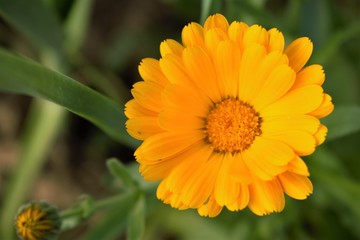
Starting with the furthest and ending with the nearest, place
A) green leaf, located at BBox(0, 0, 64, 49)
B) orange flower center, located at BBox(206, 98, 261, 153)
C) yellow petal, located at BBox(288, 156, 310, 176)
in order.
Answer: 1. green leaf, located at BBox(0, 0, 64, 49)
2. orange flower center, located at BBox(206, 98, 261, 153)
3. yellow petal, located at BBox(288, 156, 310, 176)

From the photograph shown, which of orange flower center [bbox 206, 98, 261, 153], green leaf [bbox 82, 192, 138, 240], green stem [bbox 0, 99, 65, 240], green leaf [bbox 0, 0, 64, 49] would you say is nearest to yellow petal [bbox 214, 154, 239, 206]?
orange flower center [bbox 206, 98, 261, 153]

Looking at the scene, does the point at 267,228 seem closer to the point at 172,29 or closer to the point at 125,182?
the point at 125,182

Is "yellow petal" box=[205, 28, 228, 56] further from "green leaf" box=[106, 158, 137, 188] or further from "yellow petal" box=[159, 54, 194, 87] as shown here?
"green leaf" box=[106, 158, 137, 188]

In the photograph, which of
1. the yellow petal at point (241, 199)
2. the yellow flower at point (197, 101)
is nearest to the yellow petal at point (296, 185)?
the yellow flower at point (197, 101)

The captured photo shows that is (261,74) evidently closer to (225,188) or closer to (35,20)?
(225,188)

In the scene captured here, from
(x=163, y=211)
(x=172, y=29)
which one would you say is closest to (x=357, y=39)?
(x=172, y=29)

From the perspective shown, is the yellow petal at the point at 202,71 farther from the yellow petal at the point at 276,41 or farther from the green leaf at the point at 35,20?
the green leaf at the point at 35,20
